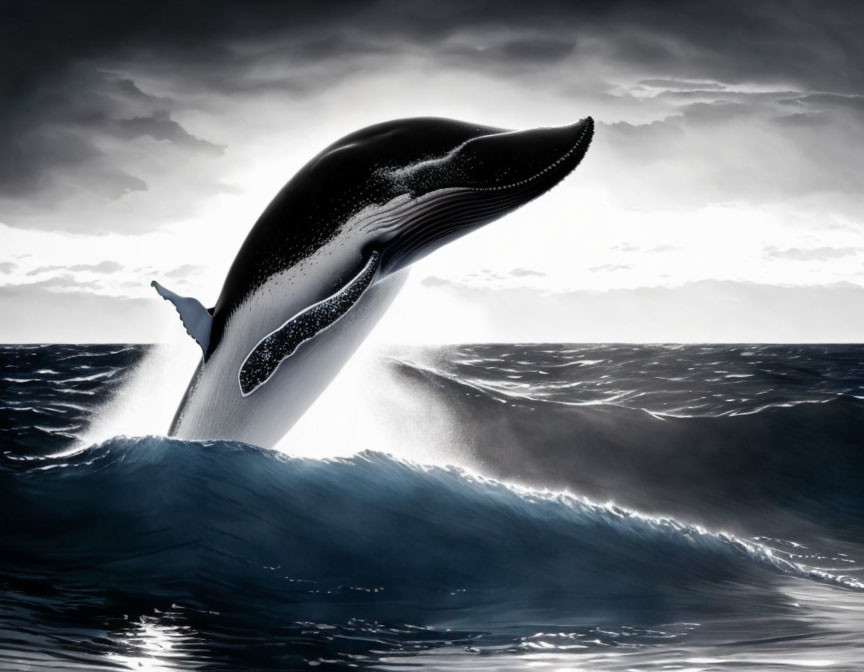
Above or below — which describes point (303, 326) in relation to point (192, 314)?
below

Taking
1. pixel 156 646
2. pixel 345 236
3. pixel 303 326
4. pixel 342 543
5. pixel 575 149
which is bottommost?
pixel 156 646

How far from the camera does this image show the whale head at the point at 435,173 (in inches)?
325

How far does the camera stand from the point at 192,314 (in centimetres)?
979

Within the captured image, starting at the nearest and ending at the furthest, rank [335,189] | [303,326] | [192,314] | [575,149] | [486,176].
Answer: [575,149] → [486,176] → [335,189] → [303,326] → [192,314]

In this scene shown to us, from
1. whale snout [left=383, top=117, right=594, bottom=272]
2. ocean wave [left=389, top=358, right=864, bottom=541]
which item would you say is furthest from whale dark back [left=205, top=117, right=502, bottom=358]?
ocean wave [left=389, top=358, right=864, bottom=541]

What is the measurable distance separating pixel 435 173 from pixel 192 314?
3.14 m

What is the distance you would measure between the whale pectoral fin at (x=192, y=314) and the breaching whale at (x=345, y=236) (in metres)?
0.01

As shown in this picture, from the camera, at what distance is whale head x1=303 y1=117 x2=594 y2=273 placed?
27.1ft

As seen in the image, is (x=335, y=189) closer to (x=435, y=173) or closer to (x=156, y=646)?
(x=435, y=173)

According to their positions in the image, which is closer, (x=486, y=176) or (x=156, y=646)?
(x=156, y=646)

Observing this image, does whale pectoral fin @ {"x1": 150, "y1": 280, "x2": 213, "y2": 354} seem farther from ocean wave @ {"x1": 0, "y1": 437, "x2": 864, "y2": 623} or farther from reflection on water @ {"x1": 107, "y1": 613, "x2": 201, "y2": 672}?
reflection on water @ {"x1": 107, "y1": 613, "x2": 201, "y2": 672}

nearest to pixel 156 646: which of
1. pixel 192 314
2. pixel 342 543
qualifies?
pixel 192 314

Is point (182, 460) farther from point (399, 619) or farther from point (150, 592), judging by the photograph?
point (399, 619)

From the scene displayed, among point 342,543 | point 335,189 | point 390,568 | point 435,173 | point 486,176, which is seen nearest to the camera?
point 486,176
